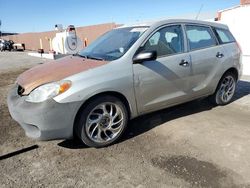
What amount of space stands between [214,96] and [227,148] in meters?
1.90

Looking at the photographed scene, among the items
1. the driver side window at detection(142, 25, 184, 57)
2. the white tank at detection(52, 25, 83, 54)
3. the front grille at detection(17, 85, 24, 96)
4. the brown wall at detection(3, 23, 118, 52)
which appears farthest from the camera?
the brown wall at detection(3, 23, 118, 52)

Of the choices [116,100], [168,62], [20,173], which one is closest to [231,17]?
[168,62]

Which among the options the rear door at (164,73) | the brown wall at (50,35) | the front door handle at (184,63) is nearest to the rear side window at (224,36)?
the rear door at (164,73)

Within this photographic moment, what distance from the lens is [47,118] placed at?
343cm

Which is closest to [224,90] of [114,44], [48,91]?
[114,44]

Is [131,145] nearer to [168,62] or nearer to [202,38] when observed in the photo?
[168,62]

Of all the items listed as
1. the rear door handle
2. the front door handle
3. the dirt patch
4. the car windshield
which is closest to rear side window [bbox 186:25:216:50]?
the rear door handle

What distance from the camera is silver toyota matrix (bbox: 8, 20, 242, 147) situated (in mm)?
3508

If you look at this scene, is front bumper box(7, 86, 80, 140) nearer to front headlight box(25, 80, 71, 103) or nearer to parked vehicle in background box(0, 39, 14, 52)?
front headlight box(25, 80, 71, 103)

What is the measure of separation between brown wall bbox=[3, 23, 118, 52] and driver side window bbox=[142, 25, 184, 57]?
39.9ft

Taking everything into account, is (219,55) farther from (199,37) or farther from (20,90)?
(20,90)

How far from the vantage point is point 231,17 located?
12.3 meters

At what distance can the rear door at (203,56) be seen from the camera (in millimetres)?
4805

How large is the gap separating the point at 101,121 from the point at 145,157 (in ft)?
2.56
